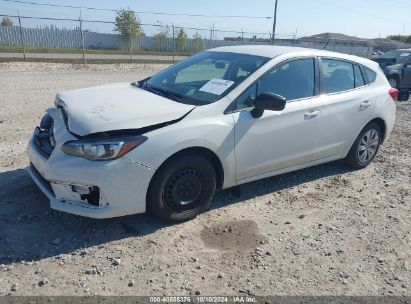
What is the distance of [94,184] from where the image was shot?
3.34 meters

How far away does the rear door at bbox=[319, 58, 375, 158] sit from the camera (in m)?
4.83

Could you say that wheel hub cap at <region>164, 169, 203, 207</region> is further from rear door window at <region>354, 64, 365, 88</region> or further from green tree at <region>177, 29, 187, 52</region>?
green tree at <region>177, 29, 187, 52</region>

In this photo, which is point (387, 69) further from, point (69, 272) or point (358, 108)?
point (69, 272)

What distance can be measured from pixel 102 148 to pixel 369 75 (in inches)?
160

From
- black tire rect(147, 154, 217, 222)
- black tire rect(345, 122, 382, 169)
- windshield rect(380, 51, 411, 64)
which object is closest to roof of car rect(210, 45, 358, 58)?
black tire rect(345, 122, 382, 169)

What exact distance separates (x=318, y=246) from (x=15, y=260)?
2704 millimetres

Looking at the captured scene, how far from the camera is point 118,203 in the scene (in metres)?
3.47

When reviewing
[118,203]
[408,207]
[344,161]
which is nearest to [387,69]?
[344,161]

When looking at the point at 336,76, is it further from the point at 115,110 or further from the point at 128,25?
the point at 128,25

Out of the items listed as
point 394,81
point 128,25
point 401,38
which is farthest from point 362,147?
point 401,38

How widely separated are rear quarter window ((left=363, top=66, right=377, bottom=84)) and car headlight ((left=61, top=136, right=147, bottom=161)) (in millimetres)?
3714

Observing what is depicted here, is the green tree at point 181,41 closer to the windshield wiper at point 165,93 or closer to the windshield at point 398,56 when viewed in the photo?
the windshield at point 398,56

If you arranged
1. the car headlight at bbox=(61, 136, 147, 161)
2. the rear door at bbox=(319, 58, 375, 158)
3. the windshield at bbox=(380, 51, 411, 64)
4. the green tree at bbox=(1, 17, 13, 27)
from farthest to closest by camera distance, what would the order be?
the green tree at bbox=(1, 17, 13, 27), the windshield at bbox=(380, 51, 411, 64), the rear door at bbox=(319, 58, 375, 158), the car headlight at bbox=(61, 136, 147, 161)

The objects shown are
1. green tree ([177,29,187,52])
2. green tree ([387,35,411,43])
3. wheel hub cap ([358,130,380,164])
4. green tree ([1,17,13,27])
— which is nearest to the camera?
wheel hub cap ([358,130,380,164])
